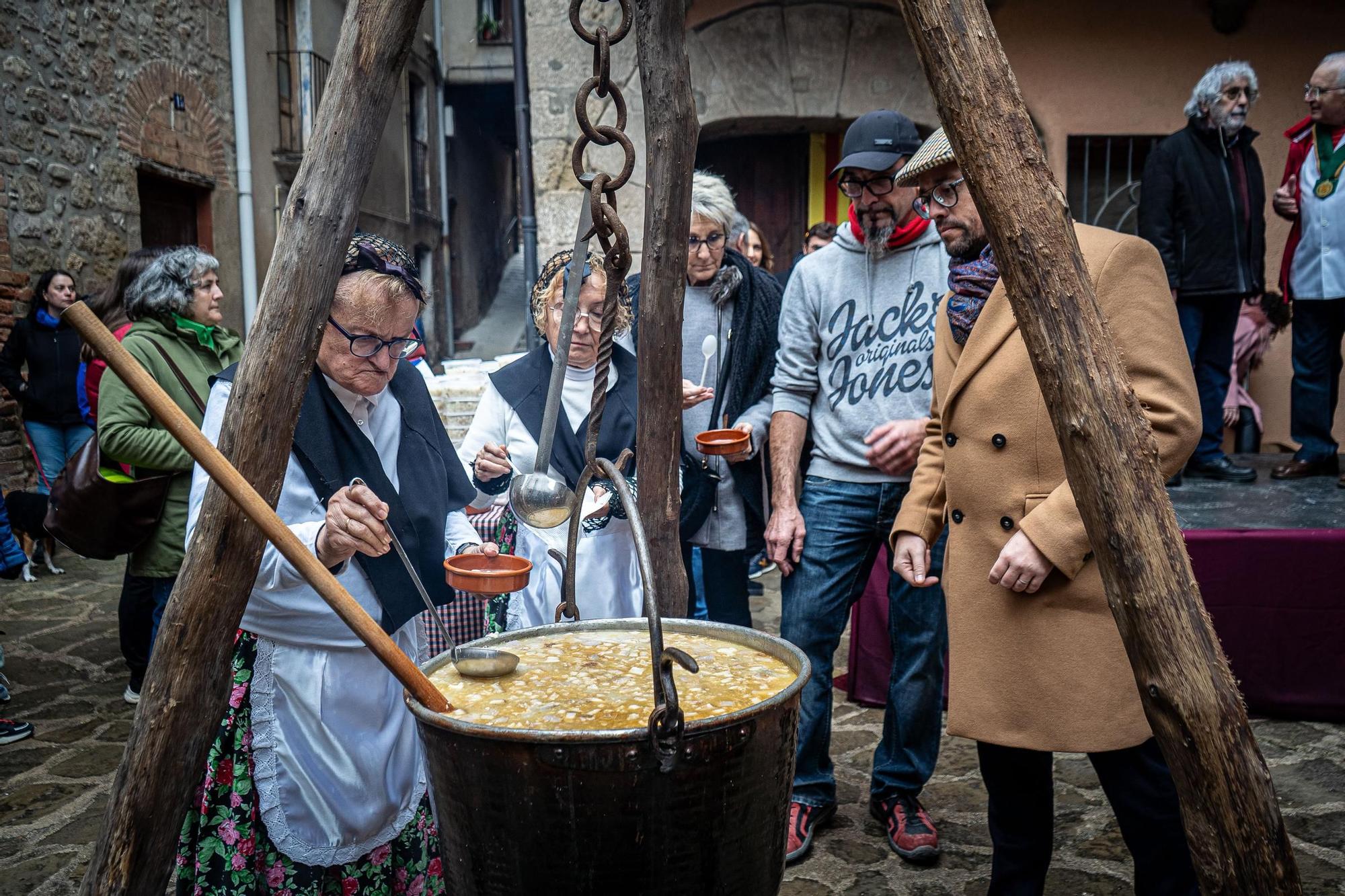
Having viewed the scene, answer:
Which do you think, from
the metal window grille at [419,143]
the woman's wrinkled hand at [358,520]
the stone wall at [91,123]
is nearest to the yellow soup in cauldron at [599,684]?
the woman's wrinkled hand at [358,520]

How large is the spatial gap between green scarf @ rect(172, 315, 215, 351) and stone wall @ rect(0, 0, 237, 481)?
4.79 metres

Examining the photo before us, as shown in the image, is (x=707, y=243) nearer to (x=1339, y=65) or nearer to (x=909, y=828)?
(x=909, y=828)

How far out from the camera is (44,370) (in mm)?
7219

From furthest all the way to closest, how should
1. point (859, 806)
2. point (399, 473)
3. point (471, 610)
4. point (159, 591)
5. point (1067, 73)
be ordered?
point (1067, 73), point (159, 591), point (859, 806), point (471, 610), point (399, 473)

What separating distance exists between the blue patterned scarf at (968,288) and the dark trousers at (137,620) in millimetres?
3587

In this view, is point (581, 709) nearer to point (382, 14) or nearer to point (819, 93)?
point (382, 14)

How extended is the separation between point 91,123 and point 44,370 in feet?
10.4

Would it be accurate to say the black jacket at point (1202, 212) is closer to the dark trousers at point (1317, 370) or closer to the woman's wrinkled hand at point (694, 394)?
the dark trousers at point (1317, 370)

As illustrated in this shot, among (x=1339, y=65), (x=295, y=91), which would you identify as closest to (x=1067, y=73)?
(x=1339, y=65)

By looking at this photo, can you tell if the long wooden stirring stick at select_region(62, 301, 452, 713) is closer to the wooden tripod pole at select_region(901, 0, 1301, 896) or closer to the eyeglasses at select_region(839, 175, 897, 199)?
the wooden tripod pole at select_region(901, 0, 1301, 896)

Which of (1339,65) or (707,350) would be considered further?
(1339,65)

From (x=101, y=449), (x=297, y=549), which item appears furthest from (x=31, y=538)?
(x=297, y=549)

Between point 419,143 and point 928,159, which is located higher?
point 419,143

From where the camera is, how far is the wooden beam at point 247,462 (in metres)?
1.96
